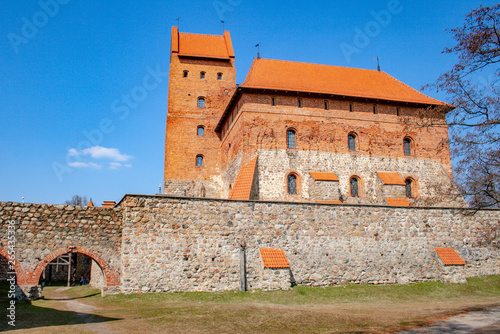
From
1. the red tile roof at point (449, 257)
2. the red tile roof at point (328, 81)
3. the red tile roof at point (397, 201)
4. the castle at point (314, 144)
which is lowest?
the red tile roof at point (449, 257)

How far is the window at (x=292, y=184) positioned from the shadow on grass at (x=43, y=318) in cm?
1498

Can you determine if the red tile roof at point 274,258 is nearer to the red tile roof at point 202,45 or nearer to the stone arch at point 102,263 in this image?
Result: the stone arch at point 102,263

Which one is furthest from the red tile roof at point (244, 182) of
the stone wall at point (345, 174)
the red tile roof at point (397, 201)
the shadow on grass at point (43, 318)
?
the shadow on grass at point (43, 318)

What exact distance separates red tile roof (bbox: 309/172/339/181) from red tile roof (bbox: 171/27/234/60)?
14.8 meters

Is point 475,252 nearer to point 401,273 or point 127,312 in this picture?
point 401,273

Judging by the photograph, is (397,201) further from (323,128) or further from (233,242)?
(233,242)

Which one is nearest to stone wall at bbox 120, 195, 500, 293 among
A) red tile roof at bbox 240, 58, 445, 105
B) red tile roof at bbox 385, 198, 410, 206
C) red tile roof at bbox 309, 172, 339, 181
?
red tile roof at bbox 385, 198, 410, 206

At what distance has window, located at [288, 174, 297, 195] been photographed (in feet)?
78.8

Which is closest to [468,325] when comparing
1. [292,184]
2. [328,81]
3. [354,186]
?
[292,184]

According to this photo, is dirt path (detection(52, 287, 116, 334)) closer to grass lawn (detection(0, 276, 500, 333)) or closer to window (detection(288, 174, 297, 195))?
grass lawn (detection(0, 276, 500, 333))

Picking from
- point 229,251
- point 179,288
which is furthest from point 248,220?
point 179,288

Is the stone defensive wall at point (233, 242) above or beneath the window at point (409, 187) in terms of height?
beneath

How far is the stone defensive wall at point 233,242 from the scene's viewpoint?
532 inches

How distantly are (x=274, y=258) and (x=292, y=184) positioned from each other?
973 centimetres
